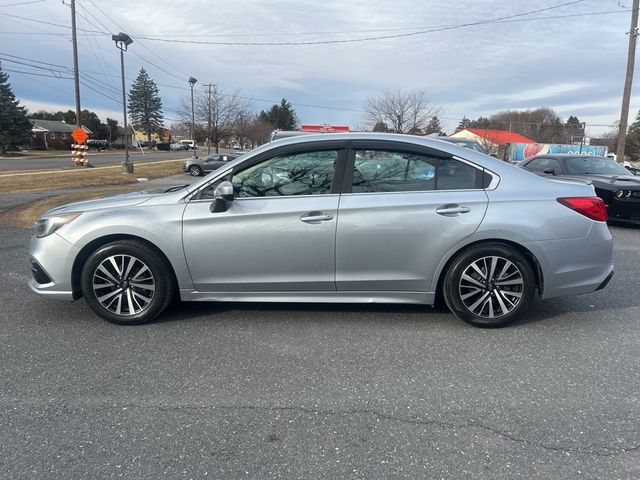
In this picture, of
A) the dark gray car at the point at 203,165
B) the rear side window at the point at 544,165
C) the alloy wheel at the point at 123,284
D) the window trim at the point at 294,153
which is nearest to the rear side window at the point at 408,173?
the window trim at the point at 294,153

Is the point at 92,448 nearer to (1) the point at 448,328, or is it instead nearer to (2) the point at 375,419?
(2) the point at 375,419

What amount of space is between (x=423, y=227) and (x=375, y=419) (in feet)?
5.60

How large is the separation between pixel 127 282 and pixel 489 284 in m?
3.10

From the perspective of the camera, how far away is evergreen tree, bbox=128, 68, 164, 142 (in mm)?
111688

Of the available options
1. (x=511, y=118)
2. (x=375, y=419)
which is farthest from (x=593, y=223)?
(x=511, y=118)

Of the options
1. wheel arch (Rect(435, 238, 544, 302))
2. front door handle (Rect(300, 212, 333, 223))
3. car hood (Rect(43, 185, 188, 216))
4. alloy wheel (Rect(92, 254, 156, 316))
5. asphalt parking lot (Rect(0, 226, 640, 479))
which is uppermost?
car hood (Rect(43, 185, 188, 216))

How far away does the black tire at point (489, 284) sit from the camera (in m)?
3.91

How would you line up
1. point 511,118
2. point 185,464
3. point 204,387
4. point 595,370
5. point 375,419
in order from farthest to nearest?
point 511,118 → point 595,370 → point 204,387 → point 375,419 → point 185,464

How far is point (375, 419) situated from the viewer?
2709mm

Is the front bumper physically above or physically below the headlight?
below

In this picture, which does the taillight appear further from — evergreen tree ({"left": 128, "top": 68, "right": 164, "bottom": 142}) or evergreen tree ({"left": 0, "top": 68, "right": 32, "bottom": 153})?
evergreen tree ({"left": 128, "top": 68, "right": 164, "bottom": 142})

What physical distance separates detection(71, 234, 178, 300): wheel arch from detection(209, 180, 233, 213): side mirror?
1.99 ft

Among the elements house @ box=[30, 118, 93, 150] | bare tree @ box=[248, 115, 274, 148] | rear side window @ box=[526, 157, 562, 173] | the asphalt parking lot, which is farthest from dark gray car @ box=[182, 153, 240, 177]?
house @ box=[30, 118, 93, 150]

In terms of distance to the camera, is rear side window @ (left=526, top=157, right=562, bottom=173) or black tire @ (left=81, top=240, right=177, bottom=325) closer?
black tire @ (left=81, top=240, right=177, bottom=325)
